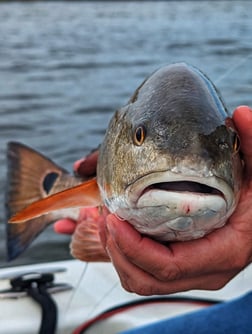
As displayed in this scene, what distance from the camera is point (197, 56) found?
10398mm

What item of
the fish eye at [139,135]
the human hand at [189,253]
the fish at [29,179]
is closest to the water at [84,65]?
the fish at [29,179]

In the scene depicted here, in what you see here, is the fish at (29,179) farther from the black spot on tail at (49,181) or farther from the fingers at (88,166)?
the fingers at (88,166)

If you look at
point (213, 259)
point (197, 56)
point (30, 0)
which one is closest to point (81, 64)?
point (197, 56)

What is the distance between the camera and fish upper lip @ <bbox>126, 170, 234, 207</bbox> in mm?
1106

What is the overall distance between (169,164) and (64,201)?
0.40 metres

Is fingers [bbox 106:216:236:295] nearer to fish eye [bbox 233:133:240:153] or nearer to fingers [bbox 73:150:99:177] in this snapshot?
fish eye [bbox 233:133:240:153]

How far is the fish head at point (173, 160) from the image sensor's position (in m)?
1.12

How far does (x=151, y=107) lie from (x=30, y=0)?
80.7 ft

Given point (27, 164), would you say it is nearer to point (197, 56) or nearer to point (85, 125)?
point (85, 125)

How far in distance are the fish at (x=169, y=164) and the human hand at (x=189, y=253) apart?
0.10ft

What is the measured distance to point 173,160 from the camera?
3.72 feet

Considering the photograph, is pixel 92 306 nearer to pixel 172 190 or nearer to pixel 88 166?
pixel 88 166

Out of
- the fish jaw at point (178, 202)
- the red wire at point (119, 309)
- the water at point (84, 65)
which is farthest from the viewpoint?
the water at point (84, 65)

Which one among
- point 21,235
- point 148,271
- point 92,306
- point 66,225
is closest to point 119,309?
point 92,306
